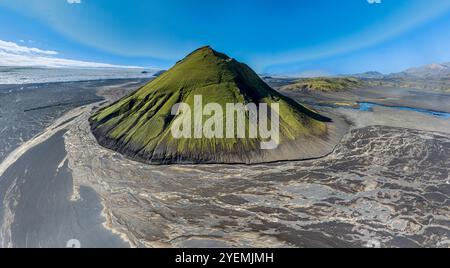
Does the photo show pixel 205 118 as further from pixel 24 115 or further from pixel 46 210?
pixel 24 115

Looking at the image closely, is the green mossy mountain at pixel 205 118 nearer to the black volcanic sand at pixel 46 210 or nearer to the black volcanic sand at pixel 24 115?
the black volcanic sand at pixel 46 210

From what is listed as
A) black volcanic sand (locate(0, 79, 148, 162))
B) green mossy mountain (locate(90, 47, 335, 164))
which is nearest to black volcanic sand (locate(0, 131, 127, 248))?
black volcanic sand (locate(0, 79, 148, 162))

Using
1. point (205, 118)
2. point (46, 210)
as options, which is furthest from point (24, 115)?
point (46, 210)

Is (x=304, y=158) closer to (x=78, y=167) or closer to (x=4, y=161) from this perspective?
(x=78, y=167)

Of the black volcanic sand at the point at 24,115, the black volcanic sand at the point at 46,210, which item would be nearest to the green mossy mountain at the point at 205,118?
the black volcanic sand at the point at 46,210
